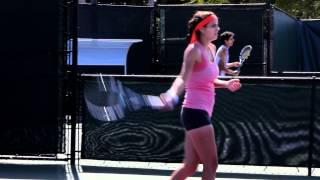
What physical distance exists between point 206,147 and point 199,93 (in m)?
0.46

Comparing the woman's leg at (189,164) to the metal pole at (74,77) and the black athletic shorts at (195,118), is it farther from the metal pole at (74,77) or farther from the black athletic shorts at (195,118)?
the metal pole at (74,77)

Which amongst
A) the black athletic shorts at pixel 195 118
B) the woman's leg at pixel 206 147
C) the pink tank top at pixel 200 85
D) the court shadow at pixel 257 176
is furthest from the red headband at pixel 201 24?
the court shadow at pixel 257 176

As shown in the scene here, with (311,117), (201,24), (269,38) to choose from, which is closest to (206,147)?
(201,24)

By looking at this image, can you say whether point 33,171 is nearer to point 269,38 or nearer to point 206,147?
point 206,147

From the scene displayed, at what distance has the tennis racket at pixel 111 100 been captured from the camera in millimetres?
8766

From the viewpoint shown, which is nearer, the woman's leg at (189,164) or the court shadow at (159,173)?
the woman's leg at (189,164)

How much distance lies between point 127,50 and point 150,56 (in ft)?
1.81

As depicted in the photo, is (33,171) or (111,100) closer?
(33,171)

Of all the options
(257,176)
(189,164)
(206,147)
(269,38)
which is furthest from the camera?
(269,38)

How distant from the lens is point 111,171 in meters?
8.73

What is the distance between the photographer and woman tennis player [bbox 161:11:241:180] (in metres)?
6.19

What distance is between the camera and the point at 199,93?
625 cm

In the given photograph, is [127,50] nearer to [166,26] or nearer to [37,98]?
[166,26]

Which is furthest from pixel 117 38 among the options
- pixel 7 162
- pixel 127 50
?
pixel 7 162
